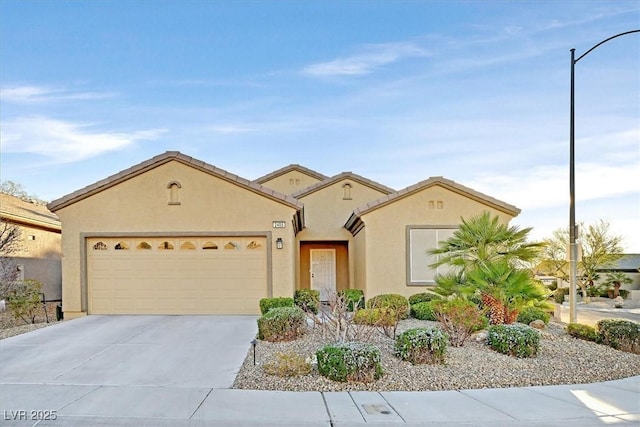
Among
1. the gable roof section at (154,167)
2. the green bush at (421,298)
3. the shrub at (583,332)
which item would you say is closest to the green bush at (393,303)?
the green bush at (421,298)

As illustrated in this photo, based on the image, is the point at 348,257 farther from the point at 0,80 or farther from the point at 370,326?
the point at 0,80

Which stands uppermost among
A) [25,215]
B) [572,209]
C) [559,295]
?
[25,215]

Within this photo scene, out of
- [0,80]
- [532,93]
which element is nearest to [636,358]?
[532,93]

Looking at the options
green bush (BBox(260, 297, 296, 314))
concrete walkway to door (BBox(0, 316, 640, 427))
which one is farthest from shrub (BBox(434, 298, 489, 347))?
green bush (BBox(260, 297, 296, 314))

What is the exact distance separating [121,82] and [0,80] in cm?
346

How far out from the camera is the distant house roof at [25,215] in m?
16.3

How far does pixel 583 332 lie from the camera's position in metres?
10.4

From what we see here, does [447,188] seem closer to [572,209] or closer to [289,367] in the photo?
[572,209]

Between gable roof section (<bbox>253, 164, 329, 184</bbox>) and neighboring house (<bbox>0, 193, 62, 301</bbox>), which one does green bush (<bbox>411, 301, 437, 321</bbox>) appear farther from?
neighboring house (<bbox>0, 193, 62, 301</bbox>)

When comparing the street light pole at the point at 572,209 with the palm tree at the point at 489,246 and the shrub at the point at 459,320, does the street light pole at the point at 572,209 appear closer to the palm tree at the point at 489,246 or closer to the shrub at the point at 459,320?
the palm tree at the point at 489,246

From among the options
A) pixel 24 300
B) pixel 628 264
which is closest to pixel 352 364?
pixel 24 300

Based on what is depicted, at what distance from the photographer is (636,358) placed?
29.0ft

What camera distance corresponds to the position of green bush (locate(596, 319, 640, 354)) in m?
9.34

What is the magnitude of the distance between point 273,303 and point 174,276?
10.8 ft
